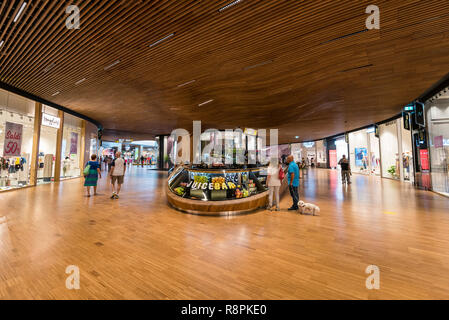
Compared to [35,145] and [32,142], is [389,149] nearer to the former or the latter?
[35,145]

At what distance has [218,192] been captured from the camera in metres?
4.41

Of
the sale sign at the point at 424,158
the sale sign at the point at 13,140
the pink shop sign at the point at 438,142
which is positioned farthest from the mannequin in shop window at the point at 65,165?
the sale sign at the point at 424,158

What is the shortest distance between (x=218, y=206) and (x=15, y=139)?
9.48m

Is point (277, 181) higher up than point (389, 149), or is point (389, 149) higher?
point (389, 149)

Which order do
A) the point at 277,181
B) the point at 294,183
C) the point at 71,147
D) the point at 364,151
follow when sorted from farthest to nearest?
the point at 364,151 < the point at 71,147 < the point at 294,183 < the point at 277,181

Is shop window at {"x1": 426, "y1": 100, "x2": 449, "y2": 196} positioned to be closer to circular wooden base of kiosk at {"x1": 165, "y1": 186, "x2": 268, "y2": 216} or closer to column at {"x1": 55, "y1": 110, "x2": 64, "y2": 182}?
circular wooden base of kiosk at {"x1": 165, "y1": 186, "x2": 268, "y2": 216}

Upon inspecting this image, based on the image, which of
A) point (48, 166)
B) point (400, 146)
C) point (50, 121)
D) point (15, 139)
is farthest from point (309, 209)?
point (48, 166)

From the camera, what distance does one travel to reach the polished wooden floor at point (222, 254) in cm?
170

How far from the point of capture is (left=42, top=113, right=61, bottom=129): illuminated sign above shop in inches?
345

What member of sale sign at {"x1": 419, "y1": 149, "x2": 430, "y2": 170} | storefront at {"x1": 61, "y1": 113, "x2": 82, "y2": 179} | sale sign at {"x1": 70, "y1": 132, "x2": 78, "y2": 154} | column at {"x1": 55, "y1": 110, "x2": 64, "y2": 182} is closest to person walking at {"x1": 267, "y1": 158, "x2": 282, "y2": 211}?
sale sign at {"x1": 419, "y1": 149, "x2": 430, "y2": 170}

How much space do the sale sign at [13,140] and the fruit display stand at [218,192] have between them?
756cm

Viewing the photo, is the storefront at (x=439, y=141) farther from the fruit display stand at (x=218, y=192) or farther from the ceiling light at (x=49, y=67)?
the ceiling light at (x=49, y=67)
